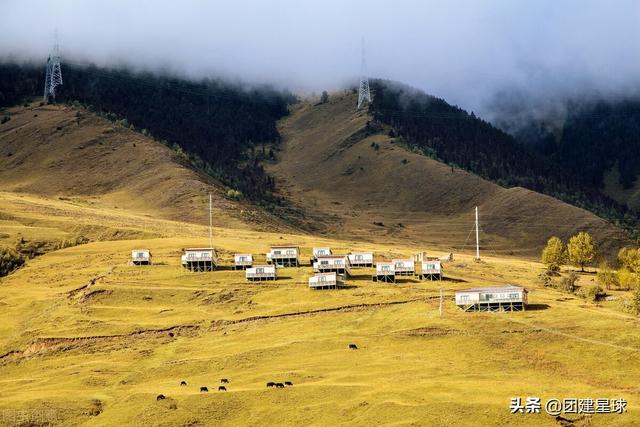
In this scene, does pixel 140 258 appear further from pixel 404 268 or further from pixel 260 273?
pixel 404 268

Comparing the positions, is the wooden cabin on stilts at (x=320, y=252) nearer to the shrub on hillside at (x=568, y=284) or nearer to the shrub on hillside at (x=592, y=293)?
the shrub on hillside at (x=568, y=284)

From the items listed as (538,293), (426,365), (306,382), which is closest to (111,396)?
(306,382)

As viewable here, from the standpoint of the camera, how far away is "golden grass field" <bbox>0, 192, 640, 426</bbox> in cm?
10950

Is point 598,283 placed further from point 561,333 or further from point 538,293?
point 561,333

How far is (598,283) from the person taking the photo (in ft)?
616

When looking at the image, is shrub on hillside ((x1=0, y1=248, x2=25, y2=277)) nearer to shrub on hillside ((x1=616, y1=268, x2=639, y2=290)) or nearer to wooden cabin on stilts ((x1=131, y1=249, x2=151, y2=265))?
wooden cabin on stilts ((x1=131, y1=249, x2=151, y2=265))

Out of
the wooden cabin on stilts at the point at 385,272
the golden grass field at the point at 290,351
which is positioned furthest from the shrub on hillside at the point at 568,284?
the wooden cabin on stilts at the point at 385,272

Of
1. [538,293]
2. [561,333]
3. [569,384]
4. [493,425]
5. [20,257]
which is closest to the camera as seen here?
[493,425]

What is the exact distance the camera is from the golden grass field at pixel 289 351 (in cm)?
10950

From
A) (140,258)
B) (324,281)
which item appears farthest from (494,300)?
(140,258)

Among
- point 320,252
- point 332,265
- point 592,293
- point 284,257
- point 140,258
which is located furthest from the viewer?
point 320,252

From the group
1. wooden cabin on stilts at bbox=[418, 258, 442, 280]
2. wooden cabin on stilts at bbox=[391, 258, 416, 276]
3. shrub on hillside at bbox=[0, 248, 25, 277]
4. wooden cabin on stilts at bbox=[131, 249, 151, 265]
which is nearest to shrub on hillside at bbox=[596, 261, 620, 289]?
wooden cabin on stilts at bbox=[418, 258, 442, 280]

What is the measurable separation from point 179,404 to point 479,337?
134ft

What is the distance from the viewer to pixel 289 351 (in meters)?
134
